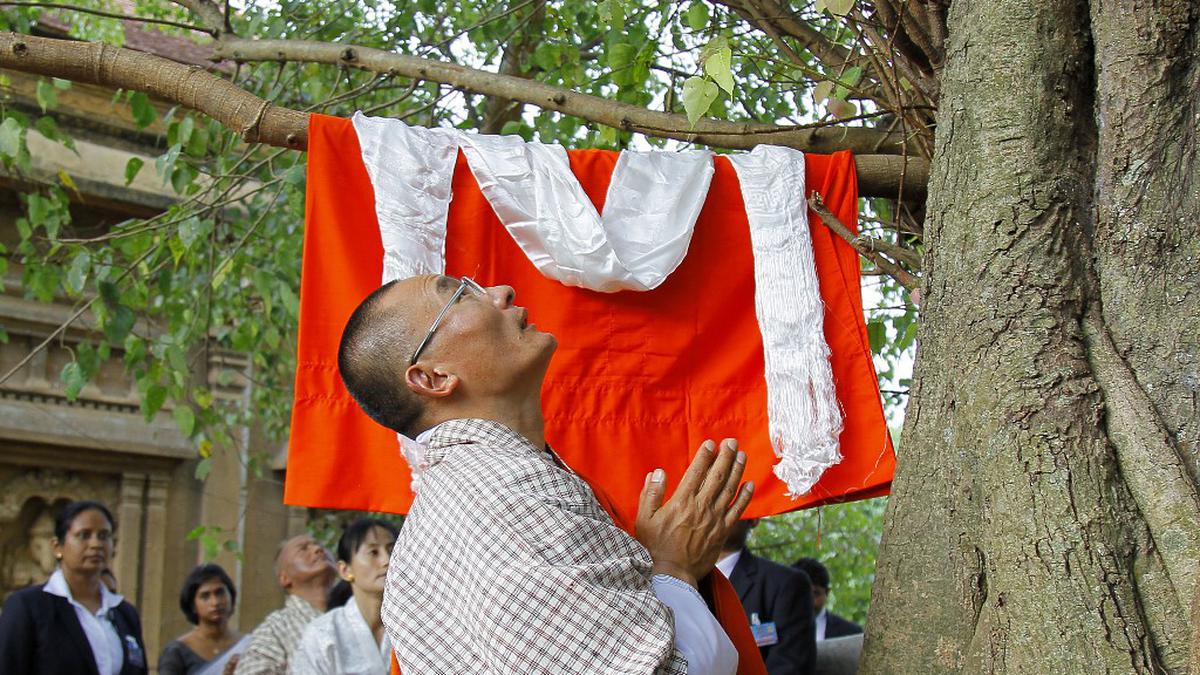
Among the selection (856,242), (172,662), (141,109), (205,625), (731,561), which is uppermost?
(141,109)

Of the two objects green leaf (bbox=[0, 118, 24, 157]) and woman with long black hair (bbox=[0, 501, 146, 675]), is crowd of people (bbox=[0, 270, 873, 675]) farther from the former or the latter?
woman with long black hair (bbox=[0, 501, 146, 675])

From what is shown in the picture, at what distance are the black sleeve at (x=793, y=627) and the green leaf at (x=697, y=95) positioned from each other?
107 inches

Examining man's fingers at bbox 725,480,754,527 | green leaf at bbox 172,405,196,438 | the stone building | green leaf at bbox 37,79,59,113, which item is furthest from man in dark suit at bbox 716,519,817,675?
the stone building

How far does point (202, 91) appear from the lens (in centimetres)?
297

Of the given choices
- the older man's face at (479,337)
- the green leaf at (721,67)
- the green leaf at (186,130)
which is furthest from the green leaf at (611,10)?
the older man's face at (479,337)

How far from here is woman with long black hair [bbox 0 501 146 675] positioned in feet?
15.3

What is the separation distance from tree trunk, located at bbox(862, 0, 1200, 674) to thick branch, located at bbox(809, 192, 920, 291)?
434 millimetres

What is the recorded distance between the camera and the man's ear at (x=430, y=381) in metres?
2.25

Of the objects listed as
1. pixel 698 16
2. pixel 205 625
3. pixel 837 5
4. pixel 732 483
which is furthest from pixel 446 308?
pixel 205 625

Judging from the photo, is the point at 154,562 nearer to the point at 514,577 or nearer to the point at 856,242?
the point at 856,242

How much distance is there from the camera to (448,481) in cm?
199

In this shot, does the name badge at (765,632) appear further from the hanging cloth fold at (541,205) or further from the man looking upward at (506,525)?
the man looking upward at (506,525)

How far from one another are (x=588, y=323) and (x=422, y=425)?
58 cm

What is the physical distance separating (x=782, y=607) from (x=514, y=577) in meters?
3.30
